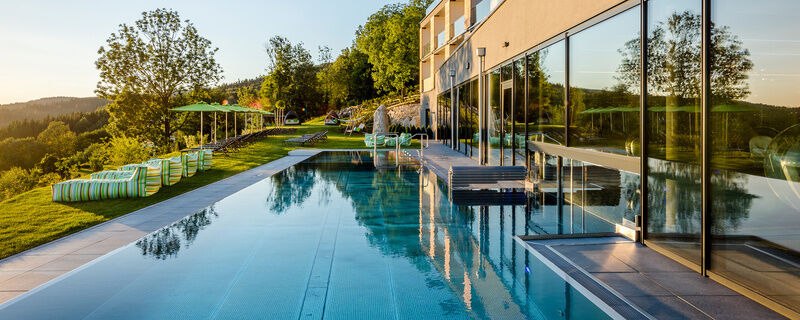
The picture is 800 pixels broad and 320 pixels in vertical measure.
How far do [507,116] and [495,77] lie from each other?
74.9 inches

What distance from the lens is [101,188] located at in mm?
10219

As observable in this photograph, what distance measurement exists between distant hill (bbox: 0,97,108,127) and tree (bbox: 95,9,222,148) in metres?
65.0

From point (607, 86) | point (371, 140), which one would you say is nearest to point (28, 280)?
point (607, 86)

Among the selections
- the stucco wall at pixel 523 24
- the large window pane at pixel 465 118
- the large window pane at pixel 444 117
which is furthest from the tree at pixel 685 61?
the large window pane at pixel 444 117

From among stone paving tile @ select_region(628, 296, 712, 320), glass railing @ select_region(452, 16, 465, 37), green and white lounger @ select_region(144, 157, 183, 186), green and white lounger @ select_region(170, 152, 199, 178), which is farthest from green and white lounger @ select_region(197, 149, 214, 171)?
glass railing @ select_region(452, 16, 465, 37)

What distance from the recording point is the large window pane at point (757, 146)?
3.65m

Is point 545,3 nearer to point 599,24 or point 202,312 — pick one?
point 599,24

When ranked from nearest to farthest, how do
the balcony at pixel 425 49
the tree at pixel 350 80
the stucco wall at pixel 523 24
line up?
the stucco wall at pixel 523 24
the balcony at pixel 425 49
the tree at pixel 350 80

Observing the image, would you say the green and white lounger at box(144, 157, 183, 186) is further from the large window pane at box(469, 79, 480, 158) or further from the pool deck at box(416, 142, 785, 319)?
the large window pane at box(469, 79, 480, 158)

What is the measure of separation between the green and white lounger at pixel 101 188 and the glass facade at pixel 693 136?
26.6 feet

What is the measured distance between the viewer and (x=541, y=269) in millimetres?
5207

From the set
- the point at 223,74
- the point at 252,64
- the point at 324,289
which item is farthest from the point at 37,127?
the point at 324,289

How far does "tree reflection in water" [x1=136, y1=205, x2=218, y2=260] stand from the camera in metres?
6.07

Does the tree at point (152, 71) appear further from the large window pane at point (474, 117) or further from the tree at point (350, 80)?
the tree at point (350, 80)
